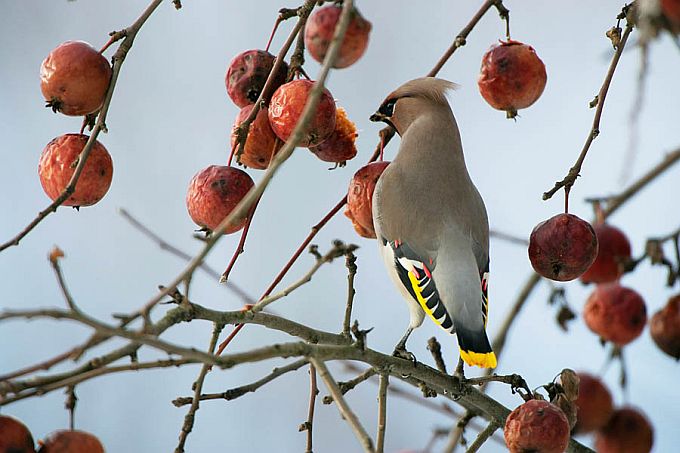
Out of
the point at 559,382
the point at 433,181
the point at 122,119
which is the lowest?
the point at 559,382

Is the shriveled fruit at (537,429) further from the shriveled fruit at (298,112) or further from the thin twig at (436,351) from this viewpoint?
the shriveled fruit at (298,112)

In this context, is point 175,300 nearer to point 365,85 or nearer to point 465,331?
point 465,331

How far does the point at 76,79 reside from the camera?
129 cm

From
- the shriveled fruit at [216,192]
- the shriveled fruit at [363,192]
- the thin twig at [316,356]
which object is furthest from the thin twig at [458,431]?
the shriveled fruit at [216,192]

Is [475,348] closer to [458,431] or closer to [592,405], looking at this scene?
[458,431]

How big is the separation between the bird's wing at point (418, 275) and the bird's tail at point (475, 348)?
0.25 ft

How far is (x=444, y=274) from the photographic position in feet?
5.68

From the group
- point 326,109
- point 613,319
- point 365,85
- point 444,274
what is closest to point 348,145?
point 326,109

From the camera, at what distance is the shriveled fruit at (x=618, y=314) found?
1829 millimetres

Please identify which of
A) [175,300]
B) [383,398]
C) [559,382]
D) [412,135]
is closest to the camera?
[175,300]

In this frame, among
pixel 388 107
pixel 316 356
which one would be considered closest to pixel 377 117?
pixel 388 107

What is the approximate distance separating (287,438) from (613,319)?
1.31 meters

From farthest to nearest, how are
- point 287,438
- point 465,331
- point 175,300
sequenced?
point 287,438 → point 465,331 → point 175,300

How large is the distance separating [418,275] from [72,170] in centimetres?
67
